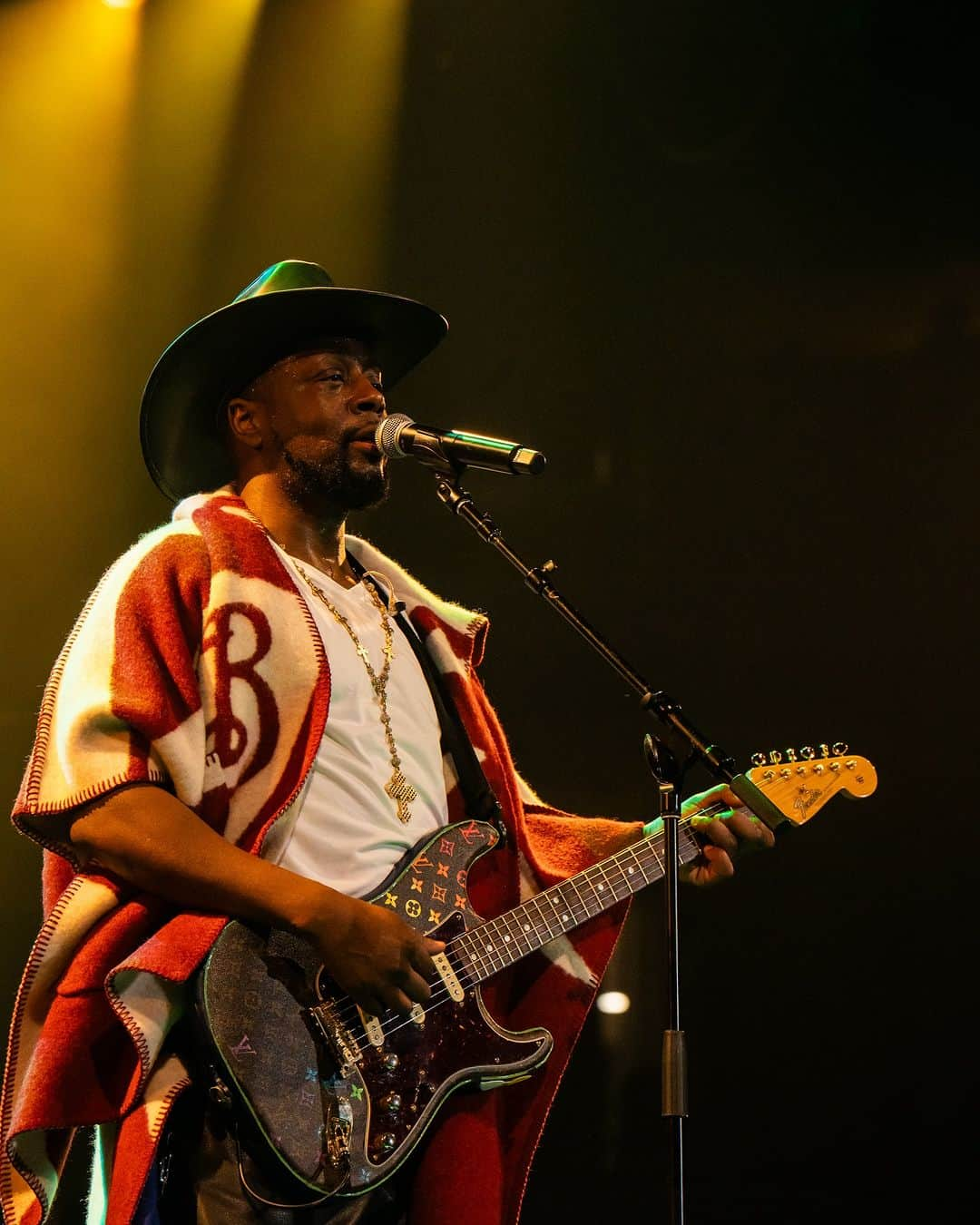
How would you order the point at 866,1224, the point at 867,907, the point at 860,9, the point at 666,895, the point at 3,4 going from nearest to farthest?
1. the point at 666,895
2. the point at 866,1224
3. the point at 867,907
4. the point at 3,4
5. the point at 860,9

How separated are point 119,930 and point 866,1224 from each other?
2356 mm

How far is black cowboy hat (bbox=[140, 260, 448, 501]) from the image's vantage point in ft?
8.89

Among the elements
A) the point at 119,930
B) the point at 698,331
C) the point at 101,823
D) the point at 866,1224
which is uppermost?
the point at 698,331

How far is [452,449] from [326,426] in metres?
0.52

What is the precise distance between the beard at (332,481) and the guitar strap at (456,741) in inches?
7.1

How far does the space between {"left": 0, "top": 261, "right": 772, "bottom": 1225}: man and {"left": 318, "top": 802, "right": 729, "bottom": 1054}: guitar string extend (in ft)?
0.15

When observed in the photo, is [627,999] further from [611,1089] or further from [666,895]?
Answer: [666,895]

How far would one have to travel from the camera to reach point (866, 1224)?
11.4 feet

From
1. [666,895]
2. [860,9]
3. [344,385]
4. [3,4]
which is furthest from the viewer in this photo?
[860,9]

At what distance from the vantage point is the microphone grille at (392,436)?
96.6 inches

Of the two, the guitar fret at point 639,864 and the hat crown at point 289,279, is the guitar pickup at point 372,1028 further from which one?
the hat crown at point 289,279

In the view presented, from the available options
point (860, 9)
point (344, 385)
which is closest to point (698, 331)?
point (860, 9)

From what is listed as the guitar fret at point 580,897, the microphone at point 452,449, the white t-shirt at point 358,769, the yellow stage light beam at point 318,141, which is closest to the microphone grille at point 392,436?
the microphone at point 452,449

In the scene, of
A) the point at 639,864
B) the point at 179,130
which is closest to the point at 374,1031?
the point at 639,864
